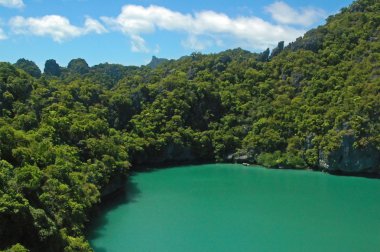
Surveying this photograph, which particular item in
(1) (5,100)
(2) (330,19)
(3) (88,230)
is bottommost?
(3) (88,230)

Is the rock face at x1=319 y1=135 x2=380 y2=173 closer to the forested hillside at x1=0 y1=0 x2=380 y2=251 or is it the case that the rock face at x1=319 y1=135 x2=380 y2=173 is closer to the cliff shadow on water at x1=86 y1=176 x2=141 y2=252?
the forested hillside at x1=0 y1=0 x2=380 y2=251

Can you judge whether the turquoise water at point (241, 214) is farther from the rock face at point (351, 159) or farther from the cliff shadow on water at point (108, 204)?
the rock face at point (351, 159)

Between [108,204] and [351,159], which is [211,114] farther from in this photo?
[108,204]

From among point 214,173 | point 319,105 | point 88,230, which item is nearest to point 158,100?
point 214,173

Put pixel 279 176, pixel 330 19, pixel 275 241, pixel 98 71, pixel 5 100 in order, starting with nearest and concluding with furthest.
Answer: pixel 275 241 < pixel 5 100 < pixel 279 176 < pixel 330 19 < pixel 98 71

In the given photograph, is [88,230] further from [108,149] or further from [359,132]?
[359,132]

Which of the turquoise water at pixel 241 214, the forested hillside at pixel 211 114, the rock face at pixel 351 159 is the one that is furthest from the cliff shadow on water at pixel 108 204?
the rock face at pixel 351 159
